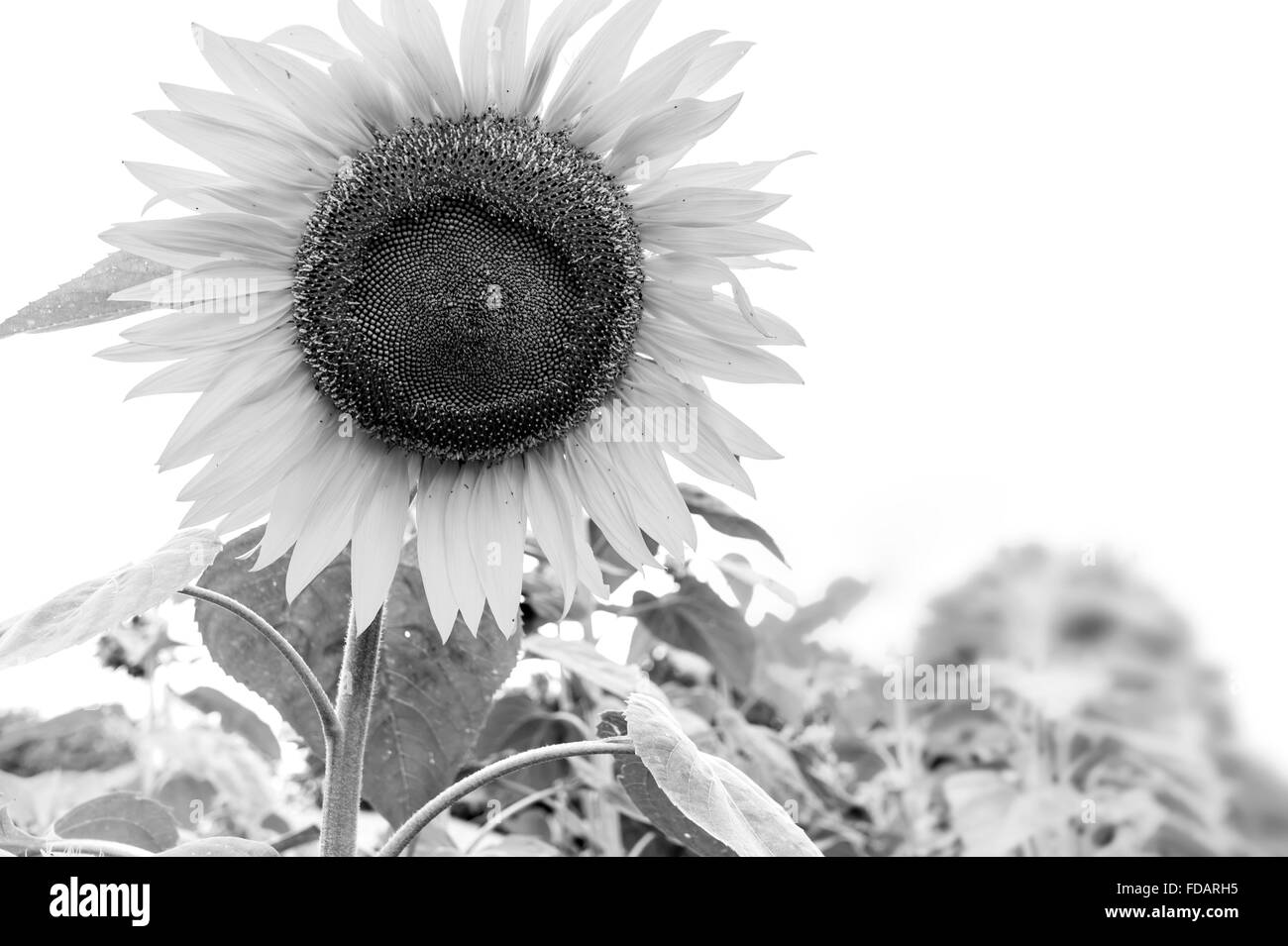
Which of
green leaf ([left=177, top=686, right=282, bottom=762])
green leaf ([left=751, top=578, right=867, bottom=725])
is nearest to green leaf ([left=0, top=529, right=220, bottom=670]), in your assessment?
green leaf ([left=177, top=686, right=282, bottom=762])

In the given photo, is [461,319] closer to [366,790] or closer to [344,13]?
[344,13]

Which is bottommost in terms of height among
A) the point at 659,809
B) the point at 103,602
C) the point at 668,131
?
the point at 659,809

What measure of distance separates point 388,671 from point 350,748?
0.71ft

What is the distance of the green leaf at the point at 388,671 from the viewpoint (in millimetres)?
1479

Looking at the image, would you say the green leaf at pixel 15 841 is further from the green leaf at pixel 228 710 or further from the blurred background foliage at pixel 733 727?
the green leaf at pixel 228 710

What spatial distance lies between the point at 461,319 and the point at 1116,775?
2.50 metres

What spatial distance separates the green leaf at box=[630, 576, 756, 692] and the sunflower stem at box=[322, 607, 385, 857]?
104cm

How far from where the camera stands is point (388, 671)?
59.2 inches

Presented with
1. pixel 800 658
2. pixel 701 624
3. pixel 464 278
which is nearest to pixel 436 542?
pixel 464 278

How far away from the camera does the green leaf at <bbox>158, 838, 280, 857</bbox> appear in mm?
1199

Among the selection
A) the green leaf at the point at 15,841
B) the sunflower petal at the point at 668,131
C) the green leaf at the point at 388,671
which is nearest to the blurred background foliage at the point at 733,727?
the green leaf at the point at 388,671

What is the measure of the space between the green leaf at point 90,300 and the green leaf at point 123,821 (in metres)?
0.81

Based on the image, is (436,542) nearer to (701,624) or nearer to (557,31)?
(557,31)
